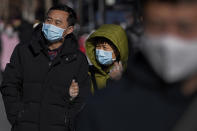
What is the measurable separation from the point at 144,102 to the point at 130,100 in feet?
0.16

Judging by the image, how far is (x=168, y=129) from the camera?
4.58ft

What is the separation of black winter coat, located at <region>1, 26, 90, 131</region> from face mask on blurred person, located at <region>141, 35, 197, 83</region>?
2.50 m

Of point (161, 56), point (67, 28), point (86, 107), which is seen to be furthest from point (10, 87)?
point (161, 56)

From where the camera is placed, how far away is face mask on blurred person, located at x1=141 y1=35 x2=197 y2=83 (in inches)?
53.7

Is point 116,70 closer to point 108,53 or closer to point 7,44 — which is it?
point 108,53

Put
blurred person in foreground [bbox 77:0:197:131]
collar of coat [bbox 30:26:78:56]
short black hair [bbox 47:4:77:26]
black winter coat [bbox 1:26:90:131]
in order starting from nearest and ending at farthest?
1. blurred person in foreground [bbox 77:0:197:131]
2. black winter coat [bbox 1:26:90:131]
3. collar of coat [bbox 30:26:78:56]
4. short black hair [bbox 47:4:77:26]

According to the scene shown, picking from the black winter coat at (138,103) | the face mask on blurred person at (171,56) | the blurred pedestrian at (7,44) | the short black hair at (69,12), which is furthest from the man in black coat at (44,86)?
the blurred pedestrian at (7,44)

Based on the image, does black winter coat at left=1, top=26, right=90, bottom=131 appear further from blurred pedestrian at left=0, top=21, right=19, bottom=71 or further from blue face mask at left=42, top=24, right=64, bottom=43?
blurred pedestrian at left=0, top=21, right=19, bottom=71

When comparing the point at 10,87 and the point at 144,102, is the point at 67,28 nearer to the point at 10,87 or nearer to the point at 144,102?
the point at 10,87

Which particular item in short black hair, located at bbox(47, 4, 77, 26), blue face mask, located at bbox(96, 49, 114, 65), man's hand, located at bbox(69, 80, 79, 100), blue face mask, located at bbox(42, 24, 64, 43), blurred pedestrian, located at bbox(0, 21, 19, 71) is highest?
short black hair, located at bbox(47, 4, 77, 26)

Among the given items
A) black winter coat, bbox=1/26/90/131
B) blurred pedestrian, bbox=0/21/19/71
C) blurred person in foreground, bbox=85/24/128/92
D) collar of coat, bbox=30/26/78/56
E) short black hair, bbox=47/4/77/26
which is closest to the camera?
black winter coat, bbox=1/26/90/131

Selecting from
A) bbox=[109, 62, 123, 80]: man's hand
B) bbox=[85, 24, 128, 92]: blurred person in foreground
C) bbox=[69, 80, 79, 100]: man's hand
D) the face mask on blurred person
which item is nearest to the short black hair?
bbox=[85, 24, 128, 92]: blurred person in foreground

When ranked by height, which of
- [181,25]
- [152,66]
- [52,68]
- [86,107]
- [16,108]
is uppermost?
[181,25]

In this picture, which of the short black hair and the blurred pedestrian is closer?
the short black hair
